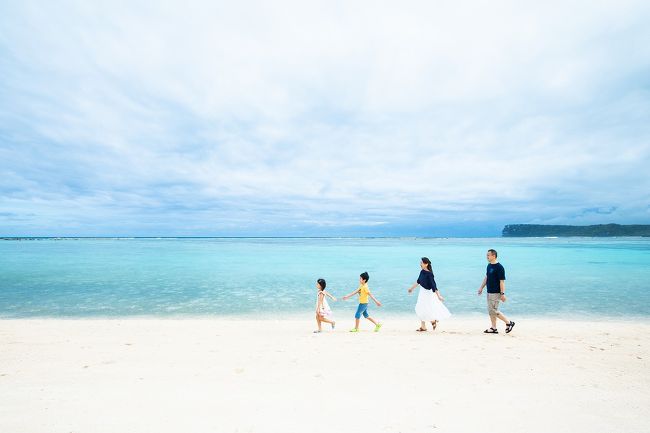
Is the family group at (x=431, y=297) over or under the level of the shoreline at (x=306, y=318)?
over

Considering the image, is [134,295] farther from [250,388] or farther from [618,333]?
[618,333]

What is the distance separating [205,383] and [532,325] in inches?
477

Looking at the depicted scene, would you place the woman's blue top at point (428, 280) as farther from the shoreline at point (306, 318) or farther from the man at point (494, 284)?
the shoreline at point (306, 318)

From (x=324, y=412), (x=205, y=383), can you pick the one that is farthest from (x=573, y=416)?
(x=205, y=383)

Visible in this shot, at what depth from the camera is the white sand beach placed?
16.3ft

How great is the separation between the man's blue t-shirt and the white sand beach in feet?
4.73

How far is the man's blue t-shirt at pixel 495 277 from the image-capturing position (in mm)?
10095

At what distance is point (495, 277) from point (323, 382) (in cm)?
646

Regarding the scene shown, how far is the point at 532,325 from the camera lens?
42.7ft

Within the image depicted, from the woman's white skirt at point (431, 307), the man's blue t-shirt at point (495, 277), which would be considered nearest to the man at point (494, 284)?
the man's blue t-shirt at point (495, 277)

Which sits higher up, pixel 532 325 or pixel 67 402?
pixel 67 402

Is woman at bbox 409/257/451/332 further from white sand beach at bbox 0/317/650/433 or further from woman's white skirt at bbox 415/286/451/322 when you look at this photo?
white sand beach at bbox 0/317/650/433

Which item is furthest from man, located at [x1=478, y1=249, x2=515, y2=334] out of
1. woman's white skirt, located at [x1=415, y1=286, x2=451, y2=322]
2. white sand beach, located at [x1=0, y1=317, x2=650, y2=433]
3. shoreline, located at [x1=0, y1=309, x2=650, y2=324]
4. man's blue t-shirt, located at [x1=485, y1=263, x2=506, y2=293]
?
shoreline, located at [x1=0, y1=309, x2=650, y2=324]

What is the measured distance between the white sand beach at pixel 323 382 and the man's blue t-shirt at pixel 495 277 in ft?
4.73
